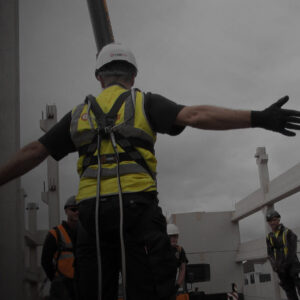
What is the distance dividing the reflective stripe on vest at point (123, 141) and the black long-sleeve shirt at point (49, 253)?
278 centimetres

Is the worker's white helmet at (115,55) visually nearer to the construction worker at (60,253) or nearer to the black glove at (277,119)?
the black glove at (277,119)

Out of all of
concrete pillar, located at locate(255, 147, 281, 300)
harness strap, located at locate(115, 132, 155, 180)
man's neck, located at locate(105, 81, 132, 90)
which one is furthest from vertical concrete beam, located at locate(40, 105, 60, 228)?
concrete pillar, located at locate(255, 147, 281, 300)

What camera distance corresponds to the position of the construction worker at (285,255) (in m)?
8.61

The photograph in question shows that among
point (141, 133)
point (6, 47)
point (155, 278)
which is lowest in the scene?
point (155, 278)

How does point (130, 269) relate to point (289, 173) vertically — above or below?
below

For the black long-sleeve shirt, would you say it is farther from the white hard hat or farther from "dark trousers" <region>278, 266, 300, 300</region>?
"dark trousers" <region>278, 266, 300, 300</region>

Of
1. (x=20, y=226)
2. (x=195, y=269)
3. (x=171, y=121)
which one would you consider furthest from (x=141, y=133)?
(x=195, y=269)

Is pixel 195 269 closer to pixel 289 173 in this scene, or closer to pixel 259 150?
pixel 289 173

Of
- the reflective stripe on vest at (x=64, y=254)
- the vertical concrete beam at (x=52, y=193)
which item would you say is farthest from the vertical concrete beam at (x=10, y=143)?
the vertical concrete beam at (x=52, y=193)

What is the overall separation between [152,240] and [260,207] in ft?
37.2

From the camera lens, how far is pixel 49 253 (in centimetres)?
500

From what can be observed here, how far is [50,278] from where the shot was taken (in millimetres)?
4941

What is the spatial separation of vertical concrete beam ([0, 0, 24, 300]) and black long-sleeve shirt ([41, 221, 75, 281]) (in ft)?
6.69

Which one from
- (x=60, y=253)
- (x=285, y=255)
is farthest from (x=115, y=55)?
(x=285, y=255)
